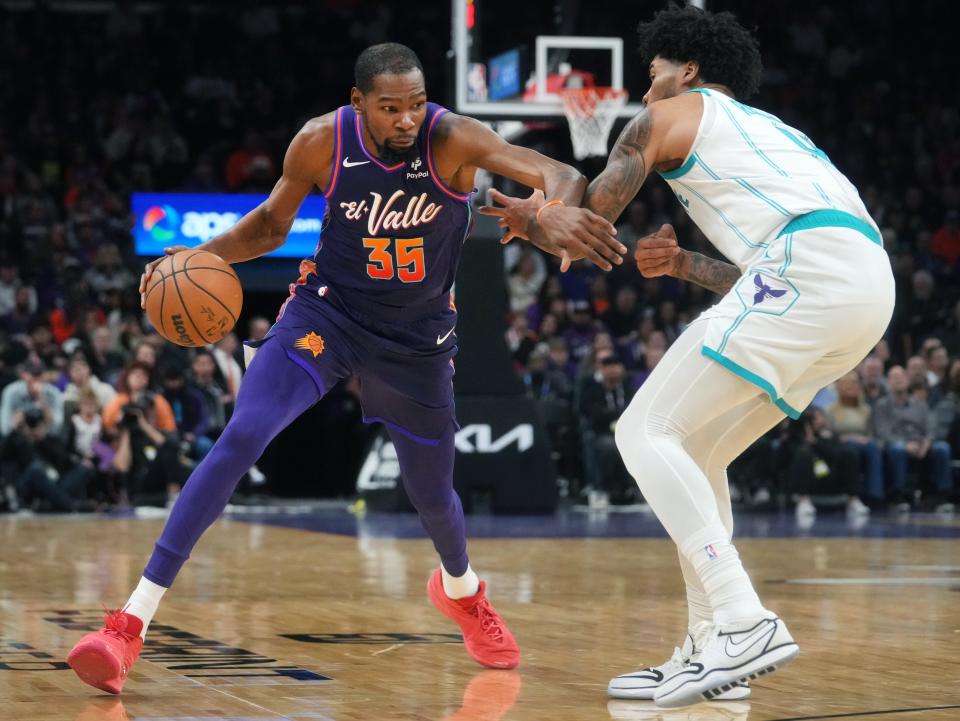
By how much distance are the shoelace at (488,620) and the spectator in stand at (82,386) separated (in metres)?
10.0

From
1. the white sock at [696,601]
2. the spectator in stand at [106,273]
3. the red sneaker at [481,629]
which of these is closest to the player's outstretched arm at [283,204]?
the red sneaker at [481,629]

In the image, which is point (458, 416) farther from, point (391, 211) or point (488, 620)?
point (391, 211)

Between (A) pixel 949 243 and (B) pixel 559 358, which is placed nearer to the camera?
(B) pixel 559 358

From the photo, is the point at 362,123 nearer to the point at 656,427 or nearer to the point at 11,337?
the point at 656,427

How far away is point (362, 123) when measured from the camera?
5.39m

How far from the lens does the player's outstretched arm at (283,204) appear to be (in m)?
5.41

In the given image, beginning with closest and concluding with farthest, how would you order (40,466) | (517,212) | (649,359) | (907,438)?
(517,212) → (40,466) → (649,359) → (907,438)

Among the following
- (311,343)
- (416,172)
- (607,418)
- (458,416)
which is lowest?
(607,418)

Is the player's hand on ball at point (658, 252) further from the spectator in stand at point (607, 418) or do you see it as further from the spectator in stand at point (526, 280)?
the spectator in stand at point (526, 280)

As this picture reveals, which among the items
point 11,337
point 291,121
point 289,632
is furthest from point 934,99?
point 289,632

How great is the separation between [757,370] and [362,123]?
171 cm

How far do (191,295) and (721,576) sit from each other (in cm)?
213

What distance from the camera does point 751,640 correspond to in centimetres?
436

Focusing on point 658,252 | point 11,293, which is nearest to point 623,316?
point 11,293
